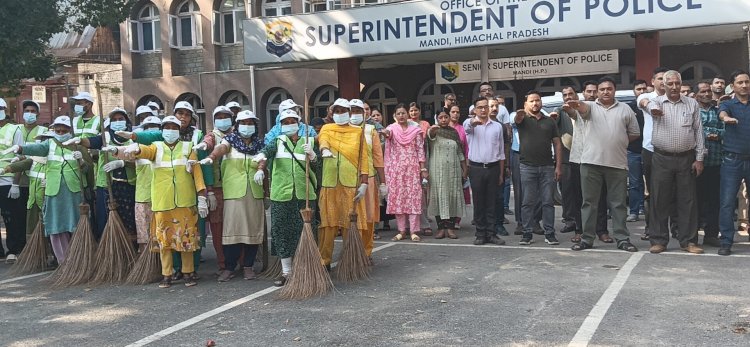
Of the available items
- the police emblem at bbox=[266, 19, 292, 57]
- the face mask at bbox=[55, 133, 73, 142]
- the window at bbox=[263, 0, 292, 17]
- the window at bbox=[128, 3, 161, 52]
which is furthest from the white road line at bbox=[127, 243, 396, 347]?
the window at bbox=[128, 3, 161, 52]

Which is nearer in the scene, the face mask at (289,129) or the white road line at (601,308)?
the white road line at (601,308)

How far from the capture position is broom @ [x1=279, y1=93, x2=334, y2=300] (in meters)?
6.12

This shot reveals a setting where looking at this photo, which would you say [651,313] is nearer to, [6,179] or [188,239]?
[188,239]

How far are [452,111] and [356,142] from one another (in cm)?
256

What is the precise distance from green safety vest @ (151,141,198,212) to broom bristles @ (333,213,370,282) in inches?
60.0

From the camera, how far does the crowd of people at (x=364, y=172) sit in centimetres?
684

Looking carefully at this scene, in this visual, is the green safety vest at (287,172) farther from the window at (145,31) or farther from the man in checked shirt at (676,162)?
the window at (145,31)

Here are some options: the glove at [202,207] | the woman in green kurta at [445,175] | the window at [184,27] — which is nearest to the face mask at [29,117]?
the glove at [202,207]

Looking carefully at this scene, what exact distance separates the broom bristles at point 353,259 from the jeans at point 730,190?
12.1ft

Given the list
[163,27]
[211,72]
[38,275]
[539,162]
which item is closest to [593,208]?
[539,162]

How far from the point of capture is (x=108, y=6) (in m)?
15.6

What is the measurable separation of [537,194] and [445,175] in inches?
52.2

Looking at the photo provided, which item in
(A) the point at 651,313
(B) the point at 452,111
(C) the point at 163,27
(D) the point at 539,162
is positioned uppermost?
(C) the point at 163,27

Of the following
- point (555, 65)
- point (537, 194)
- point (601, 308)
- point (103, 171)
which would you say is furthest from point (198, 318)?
point (555, 65)
